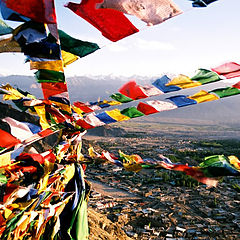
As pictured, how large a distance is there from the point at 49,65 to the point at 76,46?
324 millimetres

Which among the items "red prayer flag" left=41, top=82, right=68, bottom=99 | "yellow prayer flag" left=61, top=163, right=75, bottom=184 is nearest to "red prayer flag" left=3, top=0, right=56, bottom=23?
"red prayer flag" left=41, top=82, right=68, bottom=99

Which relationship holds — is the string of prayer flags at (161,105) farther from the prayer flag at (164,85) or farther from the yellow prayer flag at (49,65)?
the yellow prayer flag at (49,65)

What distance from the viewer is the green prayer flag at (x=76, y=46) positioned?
7.27ft

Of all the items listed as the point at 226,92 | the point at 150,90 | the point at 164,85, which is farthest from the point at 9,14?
the point at 226,92

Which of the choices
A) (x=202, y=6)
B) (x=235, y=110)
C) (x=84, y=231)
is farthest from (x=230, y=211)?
(x=235, y=110)

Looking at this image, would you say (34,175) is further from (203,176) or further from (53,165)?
(203,176)

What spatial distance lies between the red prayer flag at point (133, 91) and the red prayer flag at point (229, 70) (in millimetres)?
781

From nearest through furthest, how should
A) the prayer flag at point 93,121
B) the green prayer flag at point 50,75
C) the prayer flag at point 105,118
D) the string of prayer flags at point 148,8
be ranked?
the string of prayer flags at point 148,8, the green prayer flag at point 50,75, the prayer flag at point 93,121, the prayer flag at point 105,118

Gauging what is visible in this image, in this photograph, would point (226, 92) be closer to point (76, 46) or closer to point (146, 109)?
point (146, 109)

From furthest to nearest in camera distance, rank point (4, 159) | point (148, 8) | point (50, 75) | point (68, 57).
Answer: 1. point (68, 57)
2. point (50, 75)
3. point (4, 159)
4. point (148, 8)

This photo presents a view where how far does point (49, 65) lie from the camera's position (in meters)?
2.26

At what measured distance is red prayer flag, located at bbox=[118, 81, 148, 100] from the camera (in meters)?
2.51

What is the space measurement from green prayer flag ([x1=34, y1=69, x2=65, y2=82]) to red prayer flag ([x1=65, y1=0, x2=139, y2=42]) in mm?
665

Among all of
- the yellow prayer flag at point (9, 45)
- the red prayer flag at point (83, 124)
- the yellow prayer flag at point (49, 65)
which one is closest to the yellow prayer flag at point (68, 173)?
the red prayer flag at point (83, 124)
